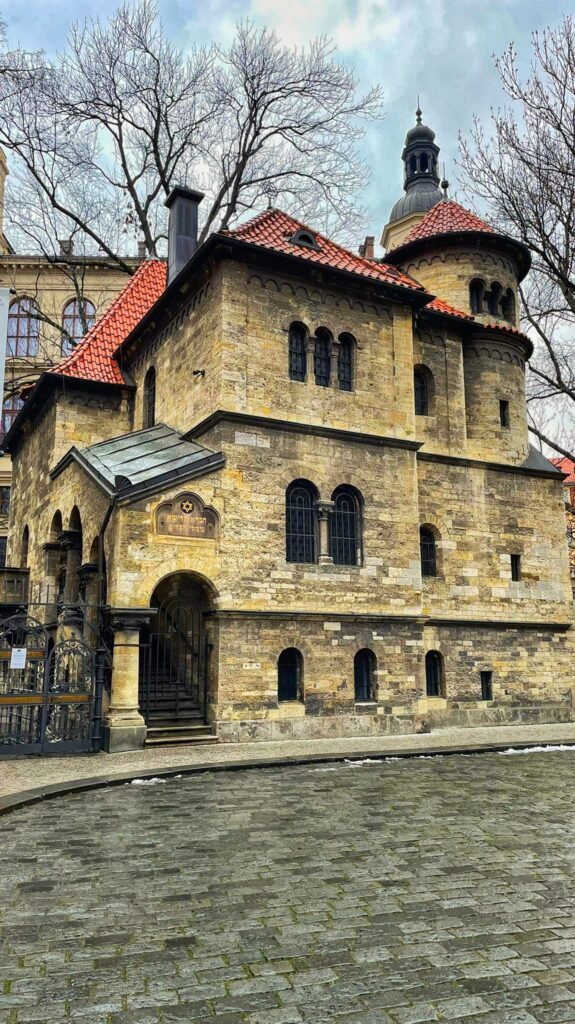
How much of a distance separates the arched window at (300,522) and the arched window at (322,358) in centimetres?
251

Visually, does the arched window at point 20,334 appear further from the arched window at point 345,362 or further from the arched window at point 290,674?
the arched window at point 290,674

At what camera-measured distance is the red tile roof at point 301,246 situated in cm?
1681

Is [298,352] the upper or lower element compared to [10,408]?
lower

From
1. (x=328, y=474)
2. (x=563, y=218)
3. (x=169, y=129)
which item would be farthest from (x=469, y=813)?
(x=169, y=129)

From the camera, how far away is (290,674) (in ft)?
51.4

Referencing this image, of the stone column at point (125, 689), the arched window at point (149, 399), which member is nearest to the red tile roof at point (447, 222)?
the arched window at point (149, 399)

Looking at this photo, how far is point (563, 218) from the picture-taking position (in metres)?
18.1

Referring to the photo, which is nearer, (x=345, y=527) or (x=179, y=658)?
(x=179, y=658)

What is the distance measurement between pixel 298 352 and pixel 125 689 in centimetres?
822

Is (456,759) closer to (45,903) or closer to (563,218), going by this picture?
(45,903)

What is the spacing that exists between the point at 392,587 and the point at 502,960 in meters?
12.8

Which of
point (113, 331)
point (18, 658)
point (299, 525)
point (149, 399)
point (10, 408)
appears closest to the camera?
point (18, 658)

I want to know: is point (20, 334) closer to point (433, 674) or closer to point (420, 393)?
point (420, 393)

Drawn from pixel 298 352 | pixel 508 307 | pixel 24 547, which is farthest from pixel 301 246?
pixel 24 547
